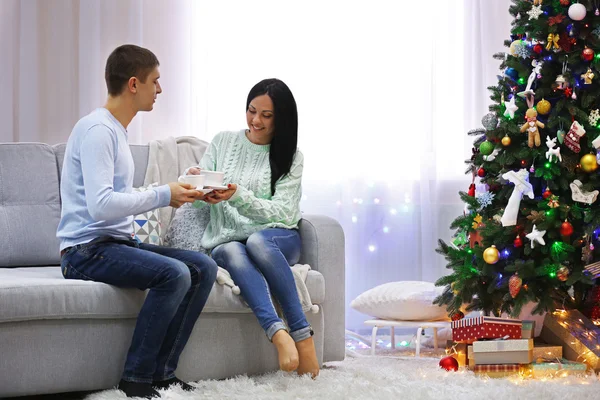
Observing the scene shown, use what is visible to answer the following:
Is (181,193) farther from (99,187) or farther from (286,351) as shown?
(286,351)

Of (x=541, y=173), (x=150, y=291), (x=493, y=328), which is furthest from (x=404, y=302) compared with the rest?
(x=150, y=291)

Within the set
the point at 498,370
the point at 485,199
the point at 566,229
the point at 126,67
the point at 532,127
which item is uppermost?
the point at 126,67

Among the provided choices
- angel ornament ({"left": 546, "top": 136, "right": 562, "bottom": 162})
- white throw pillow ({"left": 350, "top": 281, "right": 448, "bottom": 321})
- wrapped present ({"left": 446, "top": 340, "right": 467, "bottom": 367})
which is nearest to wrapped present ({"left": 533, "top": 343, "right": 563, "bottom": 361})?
wrapped present ({"left": 446, "top": 340, "right": 467, "bottom": 367})

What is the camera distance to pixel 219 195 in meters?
2.75

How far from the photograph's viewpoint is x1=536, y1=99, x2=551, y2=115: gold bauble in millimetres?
2973

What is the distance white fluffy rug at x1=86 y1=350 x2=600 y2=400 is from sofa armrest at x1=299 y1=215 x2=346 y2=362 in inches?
5.8

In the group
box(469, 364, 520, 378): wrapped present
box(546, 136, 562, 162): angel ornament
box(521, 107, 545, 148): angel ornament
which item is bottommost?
box(469, 364, 520, 378): wrapped present

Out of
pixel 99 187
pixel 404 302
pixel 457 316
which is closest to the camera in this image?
pixel 99 187

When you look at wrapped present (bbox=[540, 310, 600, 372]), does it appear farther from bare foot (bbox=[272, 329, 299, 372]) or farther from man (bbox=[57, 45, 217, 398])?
man (bbox=[57, 45, 217, 398])

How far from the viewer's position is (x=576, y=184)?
291cm

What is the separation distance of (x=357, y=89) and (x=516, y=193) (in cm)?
159

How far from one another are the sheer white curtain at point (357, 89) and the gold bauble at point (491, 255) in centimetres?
136

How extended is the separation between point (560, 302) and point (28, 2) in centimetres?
291

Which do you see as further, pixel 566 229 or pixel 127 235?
pixel 566 229
